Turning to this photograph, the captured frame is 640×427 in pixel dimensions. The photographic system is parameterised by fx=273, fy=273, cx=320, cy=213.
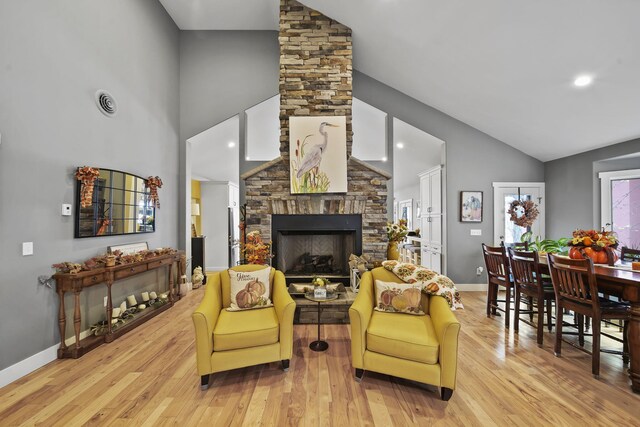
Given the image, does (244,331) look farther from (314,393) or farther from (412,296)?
(412,296)

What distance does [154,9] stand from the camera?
461cm

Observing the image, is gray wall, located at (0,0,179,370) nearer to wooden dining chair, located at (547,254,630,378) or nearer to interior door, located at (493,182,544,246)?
wooden dining chair, located at (547,254,630,378)

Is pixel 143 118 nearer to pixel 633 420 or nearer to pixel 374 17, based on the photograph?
pixel 374 17

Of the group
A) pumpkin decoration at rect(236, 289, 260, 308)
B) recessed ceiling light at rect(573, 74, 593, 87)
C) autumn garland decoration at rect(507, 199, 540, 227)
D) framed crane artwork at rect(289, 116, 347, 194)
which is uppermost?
recessed ceiling light at rect(573, 74, 593, 87)

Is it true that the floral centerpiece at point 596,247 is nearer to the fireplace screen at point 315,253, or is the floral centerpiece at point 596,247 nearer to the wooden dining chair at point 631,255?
the wooden dining chair at point 631,255

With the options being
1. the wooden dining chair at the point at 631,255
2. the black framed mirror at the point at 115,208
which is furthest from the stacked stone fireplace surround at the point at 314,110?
the wooden dining chair at the point at 631,255

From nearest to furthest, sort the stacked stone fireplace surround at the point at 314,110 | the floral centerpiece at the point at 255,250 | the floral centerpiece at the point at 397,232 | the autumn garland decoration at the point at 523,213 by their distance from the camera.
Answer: the floral centerpiece at the point at 255,250 → the floral centerpiece at the point at 397,232 → the stacked stone fireplace surround at the point at 314,110 → the autumn garland decoration at the point at 523,213

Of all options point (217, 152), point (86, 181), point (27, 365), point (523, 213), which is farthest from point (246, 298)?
point (523, 213)

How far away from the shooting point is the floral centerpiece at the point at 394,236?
160 inches

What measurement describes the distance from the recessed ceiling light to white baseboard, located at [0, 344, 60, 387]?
6542 mm

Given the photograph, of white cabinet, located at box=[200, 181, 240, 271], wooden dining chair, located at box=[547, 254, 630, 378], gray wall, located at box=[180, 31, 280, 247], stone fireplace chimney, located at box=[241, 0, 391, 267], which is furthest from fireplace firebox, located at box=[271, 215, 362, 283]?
white cabinet, located at box=[200, 181, 240, 271]

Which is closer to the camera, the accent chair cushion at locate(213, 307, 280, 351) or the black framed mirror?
the accent chair cushion at locate(213, 307, 280, 351)

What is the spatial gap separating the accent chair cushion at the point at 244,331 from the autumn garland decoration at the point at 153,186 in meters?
2.72

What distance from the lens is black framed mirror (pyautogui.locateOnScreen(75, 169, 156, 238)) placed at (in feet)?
10.1
